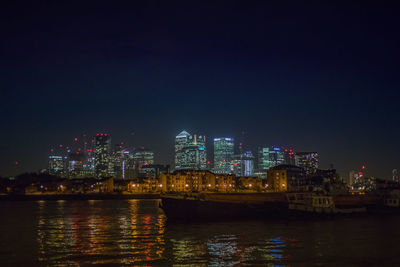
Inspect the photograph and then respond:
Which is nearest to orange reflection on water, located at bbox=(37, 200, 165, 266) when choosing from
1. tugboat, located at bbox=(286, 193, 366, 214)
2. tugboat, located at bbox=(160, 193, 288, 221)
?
tugboat, located at bbox=(160, 193, 288, 221)

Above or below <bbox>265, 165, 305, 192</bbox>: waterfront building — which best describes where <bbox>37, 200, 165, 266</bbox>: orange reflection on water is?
below

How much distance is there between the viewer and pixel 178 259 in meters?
25.3

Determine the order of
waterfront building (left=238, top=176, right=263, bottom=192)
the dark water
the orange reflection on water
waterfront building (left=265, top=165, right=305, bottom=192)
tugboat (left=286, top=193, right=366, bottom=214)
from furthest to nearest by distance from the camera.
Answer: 1. waterfront building (left=238, top=176, right=263, bottom=192)
2. waterfront building (left=265, top=165, right=305, bottom=192)
3. tugboat (left=286, top=193, right=366, bottom=214)
4. the orange reflection on water
5. the dark water

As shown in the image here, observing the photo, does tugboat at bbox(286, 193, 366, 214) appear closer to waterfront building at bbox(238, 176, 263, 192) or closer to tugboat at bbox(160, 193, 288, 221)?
tugboat at bbox(160, 193, 288, 221)

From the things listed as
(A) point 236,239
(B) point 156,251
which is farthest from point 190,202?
(B) point 156,251

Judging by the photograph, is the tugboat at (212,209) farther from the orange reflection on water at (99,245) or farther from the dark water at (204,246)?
the orange reflection on water at (99,245)

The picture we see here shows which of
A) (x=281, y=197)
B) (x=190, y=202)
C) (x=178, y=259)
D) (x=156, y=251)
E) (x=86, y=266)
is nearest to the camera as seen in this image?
(x=86, y=266)

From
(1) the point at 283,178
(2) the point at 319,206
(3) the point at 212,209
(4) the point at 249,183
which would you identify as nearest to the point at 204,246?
(3) the point at 212,209

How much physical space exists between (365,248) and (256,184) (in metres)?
160

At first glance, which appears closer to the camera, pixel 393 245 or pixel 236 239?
pixel 393 245

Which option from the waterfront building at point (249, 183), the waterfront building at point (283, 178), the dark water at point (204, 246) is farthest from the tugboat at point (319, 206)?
the waterfront building at point (249, 183)

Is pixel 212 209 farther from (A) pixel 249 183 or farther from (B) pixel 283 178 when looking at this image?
(A) pixel 249 183

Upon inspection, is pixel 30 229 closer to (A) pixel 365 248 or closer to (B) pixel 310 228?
(B) pixel 310 228

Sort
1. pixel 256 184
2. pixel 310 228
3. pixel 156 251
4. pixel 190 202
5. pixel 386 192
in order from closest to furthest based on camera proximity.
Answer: pixel 156 251 → pixel 310 228 → pixel 190 202 → pixel 386 192 → pixel 256 184
